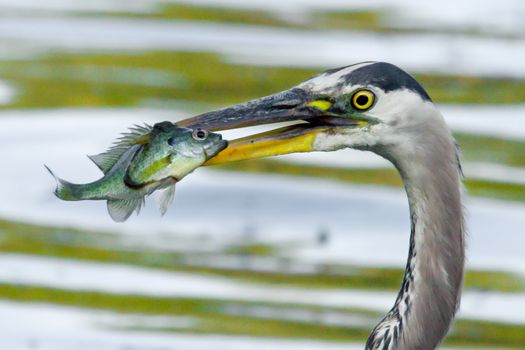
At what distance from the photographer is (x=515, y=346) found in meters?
7.78

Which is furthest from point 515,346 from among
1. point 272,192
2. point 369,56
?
point 369,56

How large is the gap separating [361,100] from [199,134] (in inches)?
25.4

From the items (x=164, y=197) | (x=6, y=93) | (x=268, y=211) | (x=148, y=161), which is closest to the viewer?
(x=148, y=161)

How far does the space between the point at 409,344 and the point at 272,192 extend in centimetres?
414

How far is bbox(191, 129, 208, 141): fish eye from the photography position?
515 centimetres

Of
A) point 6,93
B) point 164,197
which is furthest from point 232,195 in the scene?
point 164,197

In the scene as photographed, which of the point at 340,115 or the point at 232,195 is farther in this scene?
the point at 232,195

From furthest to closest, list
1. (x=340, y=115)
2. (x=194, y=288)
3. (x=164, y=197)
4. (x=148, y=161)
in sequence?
(x=194, y=288), (x=340, y=115), (x=164, y=197), (x=148, y=161)

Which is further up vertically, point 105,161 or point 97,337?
point 97,337

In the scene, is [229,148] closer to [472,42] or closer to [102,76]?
[102,76]

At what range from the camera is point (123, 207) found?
17.1ft

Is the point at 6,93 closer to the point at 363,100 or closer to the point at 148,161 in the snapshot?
the point at 363,100

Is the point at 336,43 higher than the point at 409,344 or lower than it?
higher

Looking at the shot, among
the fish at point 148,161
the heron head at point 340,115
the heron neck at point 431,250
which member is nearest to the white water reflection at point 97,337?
the heron neck at point 431,250
